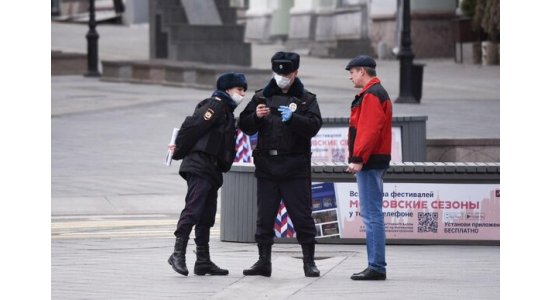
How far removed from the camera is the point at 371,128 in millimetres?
10680

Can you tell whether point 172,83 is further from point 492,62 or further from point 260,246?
point 260,246

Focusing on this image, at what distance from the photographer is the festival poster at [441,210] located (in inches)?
531

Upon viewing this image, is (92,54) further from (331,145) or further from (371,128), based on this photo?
(371,128)

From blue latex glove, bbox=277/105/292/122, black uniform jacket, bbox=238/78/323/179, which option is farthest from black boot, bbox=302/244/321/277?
blue latex glove, bbox=277/105/292/122

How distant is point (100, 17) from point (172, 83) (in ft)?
101

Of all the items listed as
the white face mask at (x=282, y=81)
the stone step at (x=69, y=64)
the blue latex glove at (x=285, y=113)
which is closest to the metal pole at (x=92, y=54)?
the stone step at (x=69, y=64)

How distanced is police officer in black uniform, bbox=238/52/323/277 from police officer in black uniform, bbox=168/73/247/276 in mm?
230

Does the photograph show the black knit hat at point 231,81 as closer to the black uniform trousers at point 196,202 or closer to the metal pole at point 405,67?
the black uniform trousers at point 196,202

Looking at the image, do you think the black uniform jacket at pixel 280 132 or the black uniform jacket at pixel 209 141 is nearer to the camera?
the black uniform jacket at pixel 280 132

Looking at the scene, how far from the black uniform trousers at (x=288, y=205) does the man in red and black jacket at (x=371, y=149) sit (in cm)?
44

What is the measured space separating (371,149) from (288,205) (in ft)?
2.77

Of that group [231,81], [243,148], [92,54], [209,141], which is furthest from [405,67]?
[209,141]
